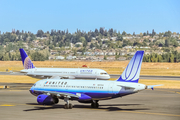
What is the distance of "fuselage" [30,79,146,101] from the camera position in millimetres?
37812

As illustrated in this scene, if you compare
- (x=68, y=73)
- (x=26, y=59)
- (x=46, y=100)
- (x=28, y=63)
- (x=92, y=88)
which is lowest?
(x=46, y=100)

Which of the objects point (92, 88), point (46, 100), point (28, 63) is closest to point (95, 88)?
point (92, 88)

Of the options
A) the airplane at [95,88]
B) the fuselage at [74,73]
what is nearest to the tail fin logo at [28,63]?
the fuselage at [74,73]

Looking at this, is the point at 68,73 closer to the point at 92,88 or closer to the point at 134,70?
the point at 92,88

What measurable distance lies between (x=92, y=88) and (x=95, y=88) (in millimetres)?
411

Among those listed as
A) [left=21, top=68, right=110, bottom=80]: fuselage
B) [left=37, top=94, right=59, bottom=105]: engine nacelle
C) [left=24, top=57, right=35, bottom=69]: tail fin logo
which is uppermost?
[left=24, top=57, right=35, bottom=69]: tail fin logo

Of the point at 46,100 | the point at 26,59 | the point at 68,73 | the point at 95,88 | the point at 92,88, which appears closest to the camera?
the point at 95,88

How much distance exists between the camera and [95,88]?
3925 cm

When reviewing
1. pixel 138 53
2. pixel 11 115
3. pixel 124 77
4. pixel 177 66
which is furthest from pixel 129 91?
pixel 177 66

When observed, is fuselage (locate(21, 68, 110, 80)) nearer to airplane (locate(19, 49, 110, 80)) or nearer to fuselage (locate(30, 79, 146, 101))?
airplane (locate(19, 49, 110, 80))

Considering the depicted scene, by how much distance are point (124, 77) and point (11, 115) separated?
14.0 m

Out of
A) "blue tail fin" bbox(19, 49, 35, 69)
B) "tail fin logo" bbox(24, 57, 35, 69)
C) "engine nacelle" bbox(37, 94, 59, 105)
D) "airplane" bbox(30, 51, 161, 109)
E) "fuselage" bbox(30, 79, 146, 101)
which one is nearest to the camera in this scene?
"fuselage" bbox(30, 79, 146, 101)

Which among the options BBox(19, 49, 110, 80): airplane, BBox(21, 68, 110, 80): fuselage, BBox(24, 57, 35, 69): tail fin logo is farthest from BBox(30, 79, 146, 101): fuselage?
BBox(24, 57, 35, 69): tail fin logo

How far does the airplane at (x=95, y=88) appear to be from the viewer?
3803 centimetres
